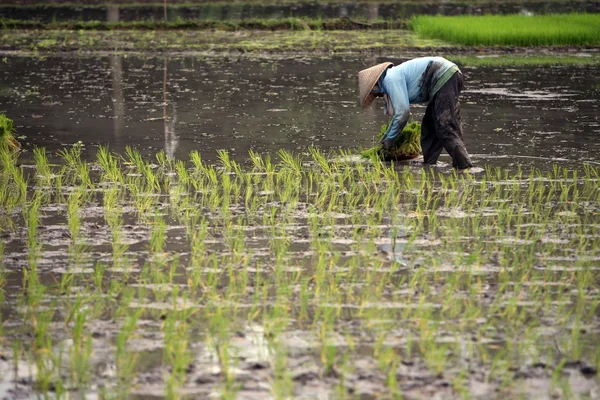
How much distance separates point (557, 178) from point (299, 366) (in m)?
4.04

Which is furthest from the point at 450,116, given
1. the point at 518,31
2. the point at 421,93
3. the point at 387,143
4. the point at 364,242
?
the point at 518,31

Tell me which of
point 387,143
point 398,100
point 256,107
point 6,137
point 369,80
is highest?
point 369,80

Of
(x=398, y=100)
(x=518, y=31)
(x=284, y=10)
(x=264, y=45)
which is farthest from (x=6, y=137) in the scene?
(x=284, y=10)

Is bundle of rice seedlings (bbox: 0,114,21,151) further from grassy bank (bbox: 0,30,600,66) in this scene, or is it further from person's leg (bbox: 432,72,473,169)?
grassy bank (bbox: 0,30,600,66)

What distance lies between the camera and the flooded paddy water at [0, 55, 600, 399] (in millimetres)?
4156

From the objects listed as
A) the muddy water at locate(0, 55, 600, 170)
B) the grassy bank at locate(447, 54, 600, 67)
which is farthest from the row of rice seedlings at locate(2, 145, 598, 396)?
the grassy bank at locate(447, 54, 600, 67)

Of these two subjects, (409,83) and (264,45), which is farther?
(264,45)

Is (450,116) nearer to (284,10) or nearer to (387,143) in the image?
(387,143)

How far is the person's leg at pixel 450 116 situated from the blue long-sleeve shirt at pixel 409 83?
57mm

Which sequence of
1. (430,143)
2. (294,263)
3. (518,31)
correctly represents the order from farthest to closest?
(518,31), (430,143), (294,263)

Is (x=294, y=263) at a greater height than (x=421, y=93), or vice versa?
(x=421, y=93)

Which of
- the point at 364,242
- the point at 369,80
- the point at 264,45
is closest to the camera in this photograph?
the point at 364,242

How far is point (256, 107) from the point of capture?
11.6 meters

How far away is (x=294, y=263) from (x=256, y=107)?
6.17m
